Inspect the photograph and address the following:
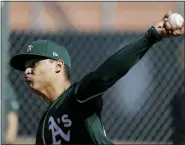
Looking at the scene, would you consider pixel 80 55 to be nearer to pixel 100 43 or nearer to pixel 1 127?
pixel 100 43

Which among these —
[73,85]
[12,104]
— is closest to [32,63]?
→ [73,85]

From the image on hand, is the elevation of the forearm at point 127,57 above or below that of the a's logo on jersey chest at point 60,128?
above

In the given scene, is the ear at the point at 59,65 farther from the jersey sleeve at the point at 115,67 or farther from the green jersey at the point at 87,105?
the jersey sleeve at the point at 115,67

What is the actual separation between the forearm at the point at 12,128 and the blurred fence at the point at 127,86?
0.10 m

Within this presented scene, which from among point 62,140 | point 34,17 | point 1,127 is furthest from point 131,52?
point 34,17

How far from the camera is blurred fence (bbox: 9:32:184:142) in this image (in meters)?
5.84

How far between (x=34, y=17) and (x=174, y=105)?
1.88m

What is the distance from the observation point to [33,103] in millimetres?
6020

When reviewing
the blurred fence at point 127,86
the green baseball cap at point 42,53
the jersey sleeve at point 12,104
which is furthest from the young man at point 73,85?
the blurred fence at point 127,86

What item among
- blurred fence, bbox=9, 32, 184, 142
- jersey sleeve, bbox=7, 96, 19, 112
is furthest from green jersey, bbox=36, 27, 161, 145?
blurred fence, bbox=9, 32, 184, 142

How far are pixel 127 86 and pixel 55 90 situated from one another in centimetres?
262

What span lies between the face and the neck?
2 cm

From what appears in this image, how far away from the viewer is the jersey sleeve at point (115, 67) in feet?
8.59

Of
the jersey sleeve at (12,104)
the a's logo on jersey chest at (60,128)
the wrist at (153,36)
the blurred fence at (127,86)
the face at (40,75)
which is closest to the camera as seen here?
the wrist at (153,36)
